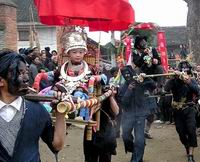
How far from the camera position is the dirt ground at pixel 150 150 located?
8547mm

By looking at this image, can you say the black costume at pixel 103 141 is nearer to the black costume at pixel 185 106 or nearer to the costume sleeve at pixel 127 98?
the costume sleeve at pixel 127 98

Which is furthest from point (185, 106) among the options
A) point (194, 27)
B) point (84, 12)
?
point (194, 27)

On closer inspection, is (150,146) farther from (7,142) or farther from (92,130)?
(7,142)

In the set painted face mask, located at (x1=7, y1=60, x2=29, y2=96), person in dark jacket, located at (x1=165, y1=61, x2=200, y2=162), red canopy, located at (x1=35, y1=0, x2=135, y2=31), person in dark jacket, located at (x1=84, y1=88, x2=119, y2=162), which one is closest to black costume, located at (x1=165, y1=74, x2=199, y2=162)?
person in dark jacket, located at (x1=165, y1=61, x2=200, y2=162)

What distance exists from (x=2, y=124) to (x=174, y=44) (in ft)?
117

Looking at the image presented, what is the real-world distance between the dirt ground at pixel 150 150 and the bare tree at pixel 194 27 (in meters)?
5.67

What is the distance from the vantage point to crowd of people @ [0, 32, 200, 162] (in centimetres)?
307

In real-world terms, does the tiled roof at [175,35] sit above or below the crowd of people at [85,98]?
above

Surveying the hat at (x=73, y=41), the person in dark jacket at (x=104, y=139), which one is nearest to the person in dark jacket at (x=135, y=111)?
the person in dark jacket at (x=104, y=139)

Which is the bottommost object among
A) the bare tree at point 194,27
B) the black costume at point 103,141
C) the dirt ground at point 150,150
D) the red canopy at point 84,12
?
the dirt ground at point 150,150

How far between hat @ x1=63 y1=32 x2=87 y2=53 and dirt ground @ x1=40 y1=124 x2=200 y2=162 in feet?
12.3

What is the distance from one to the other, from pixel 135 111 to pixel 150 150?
6.43 ft

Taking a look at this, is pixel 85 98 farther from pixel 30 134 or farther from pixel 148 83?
pixel 148 83

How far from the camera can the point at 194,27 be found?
1655cm
